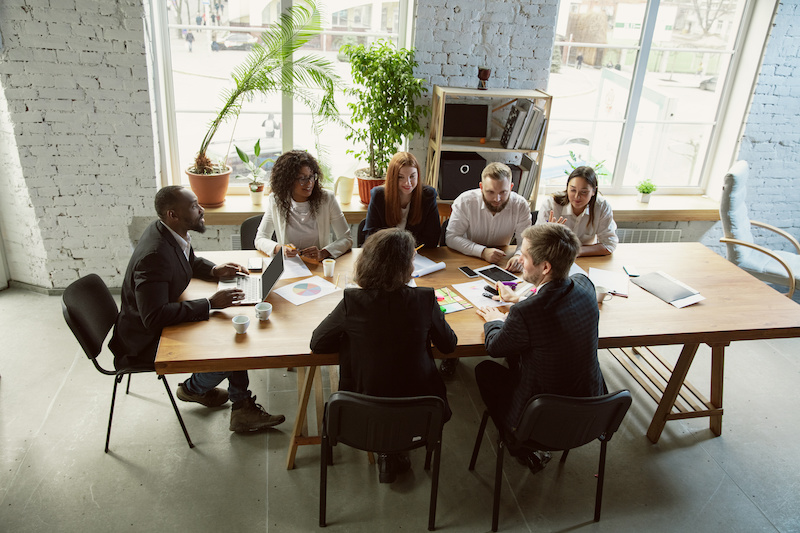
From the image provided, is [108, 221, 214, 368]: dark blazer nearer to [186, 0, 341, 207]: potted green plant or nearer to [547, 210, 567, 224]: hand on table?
[186, 0, 341, 207]: potted green plant

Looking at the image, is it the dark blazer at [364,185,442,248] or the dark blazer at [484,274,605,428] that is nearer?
the dark blazer at [484,274,605,428]

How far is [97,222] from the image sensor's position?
168 inches

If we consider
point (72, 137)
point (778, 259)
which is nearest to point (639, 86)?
point (778, 259)

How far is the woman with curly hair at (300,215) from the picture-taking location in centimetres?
338

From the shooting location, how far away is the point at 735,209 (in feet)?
14.9

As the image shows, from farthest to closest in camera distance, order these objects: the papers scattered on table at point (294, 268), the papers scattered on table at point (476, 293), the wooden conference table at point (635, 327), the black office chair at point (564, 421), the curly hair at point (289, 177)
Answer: the curly hair at point (289, 177) → the papers scattered on table at point (294, 268) → the papers scattered on table at point (476, 293) → the wooden conference table at point (635, 327) → the black office chair at point (564, 421)

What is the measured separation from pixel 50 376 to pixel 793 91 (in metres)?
5.96

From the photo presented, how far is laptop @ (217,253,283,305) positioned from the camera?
2807mm

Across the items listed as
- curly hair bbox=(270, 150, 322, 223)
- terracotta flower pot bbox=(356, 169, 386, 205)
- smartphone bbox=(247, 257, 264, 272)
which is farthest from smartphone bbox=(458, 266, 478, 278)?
terracotta flower pot bbox=(356, 169, 386, 205)

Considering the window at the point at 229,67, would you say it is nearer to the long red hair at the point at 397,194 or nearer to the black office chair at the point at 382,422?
the long red hair at the point at 397,194

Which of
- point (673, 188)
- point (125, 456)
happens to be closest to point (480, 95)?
point (673, 188)

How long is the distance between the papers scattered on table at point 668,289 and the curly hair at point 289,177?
1.92 m

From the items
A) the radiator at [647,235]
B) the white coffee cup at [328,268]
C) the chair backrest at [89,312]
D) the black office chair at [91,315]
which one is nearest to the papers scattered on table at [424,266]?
the white coffee cup at [328,268]

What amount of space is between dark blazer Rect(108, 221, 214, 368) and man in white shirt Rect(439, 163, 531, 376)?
1.61 meters
